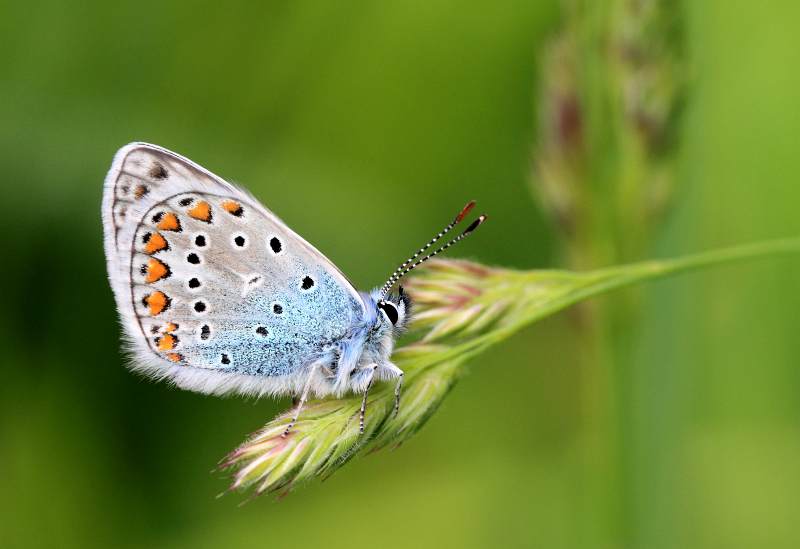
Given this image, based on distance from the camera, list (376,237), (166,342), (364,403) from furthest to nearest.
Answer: (376,237) < (166,342) < (364,403)

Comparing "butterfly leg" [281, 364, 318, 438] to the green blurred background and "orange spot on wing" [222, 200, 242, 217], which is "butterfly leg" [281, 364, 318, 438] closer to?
"orange spot on wing" [222, 200, 242, 217]

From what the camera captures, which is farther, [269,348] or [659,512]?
[269,348]

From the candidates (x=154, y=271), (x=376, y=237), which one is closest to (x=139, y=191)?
(x=154, y=271)

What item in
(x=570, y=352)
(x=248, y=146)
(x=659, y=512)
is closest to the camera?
(x=659, y=512)

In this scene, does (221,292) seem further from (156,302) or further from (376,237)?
(376,237)

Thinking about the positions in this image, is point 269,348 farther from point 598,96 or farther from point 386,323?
point 598,96

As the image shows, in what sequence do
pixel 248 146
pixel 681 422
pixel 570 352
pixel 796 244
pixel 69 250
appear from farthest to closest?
1. pixel 570 352
2. pixel 248 146
3. pixel 69 250
4. pixel 681 422
5. pixel 796 244

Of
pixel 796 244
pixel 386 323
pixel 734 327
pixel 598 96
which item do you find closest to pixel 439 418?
pixel 386 323
